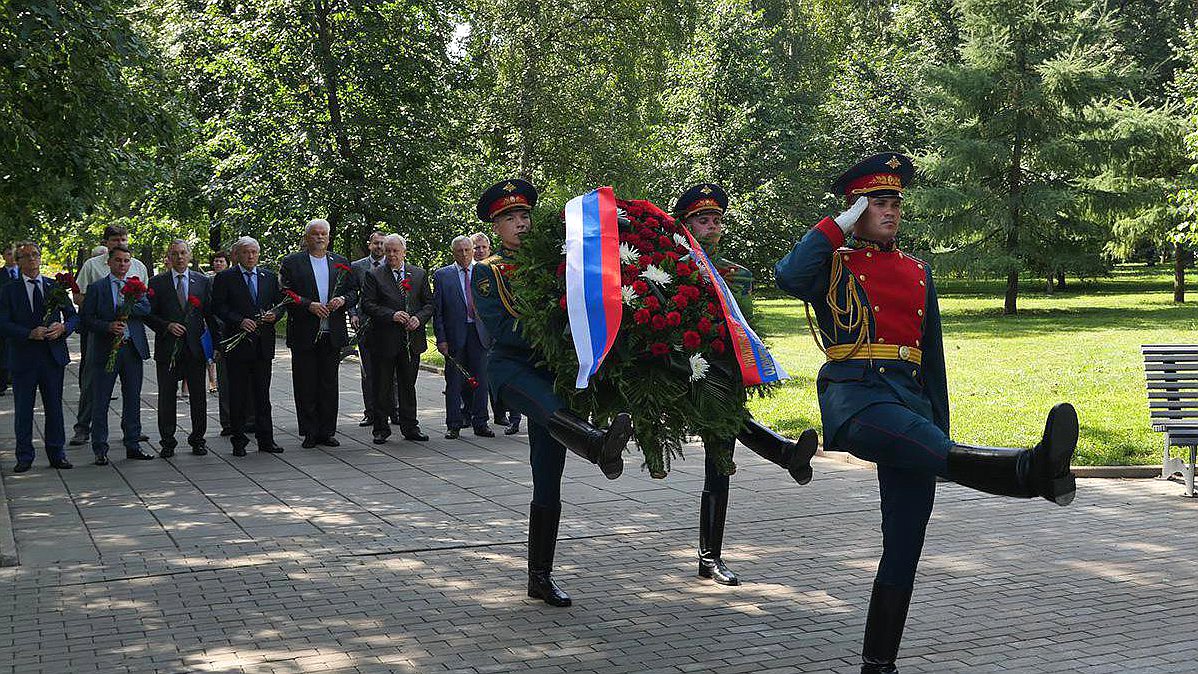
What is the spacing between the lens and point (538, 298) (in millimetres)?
6418

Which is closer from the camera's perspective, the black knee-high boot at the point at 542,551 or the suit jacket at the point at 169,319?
the black knee-high boot at the point at 542,551

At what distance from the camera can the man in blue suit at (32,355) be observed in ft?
37.3

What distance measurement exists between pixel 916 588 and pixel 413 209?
Answer: 17.3 metres

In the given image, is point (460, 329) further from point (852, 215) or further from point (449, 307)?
point (852, 215)

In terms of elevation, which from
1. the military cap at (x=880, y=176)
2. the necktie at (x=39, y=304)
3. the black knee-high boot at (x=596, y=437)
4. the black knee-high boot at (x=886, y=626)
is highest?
the military cap at (x=880, y=176)

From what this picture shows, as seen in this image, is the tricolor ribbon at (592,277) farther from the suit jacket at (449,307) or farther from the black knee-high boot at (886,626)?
the suit jacket at (449,307)

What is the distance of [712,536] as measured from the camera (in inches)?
284

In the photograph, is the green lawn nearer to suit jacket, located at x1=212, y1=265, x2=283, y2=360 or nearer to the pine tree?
the pine tree

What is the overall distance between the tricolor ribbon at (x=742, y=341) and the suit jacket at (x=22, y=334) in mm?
7141

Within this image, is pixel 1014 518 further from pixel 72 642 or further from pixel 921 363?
pixel 72 642

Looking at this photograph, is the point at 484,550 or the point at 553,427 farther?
the point at 484,550

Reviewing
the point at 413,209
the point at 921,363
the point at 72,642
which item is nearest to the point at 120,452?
the point at 72,642

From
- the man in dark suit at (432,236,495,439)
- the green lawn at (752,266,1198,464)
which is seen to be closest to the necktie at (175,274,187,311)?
the man in dark suit at (432,236,495,439)

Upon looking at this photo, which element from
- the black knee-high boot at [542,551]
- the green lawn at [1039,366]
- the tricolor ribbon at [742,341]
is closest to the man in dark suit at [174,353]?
the green lawn at [1039,366]
